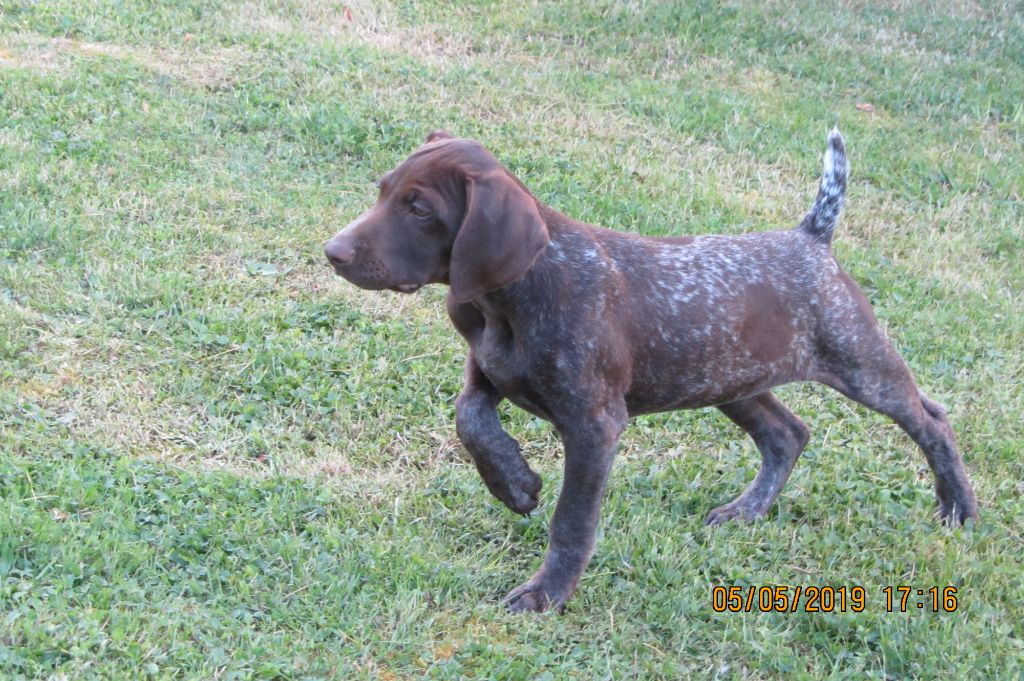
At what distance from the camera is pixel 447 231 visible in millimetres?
4207

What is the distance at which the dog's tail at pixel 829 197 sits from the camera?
5320mm

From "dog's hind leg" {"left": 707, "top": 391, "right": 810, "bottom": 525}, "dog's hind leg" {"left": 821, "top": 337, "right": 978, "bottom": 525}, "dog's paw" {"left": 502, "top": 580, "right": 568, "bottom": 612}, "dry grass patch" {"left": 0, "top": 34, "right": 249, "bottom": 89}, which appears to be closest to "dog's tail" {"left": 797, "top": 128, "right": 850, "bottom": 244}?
"dog's hind leg" {"left": 821, "top": 337, "right": 978, "bottom": 525}

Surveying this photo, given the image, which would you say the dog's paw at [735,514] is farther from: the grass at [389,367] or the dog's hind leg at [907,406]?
the dog's hind leg at [907,406]

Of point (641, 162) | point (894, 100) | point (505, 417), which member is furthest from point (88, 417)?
point (894, 100)

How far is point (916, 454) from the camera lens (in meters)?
6.11

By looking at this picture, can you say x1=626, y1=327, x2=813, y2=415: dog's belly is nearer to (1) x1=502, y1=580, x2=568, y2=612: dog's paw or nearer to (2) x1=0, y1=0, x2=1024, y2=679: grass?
(2) x1=0, y1=0, x2=1024, y2=679: grass

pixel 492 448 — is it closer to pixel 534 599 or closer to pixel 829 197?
pixel 534 599

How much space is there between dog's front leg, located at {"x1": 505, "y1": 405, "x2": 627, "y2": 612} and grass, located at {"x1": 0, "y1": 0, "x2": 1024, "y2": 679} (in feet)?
0.41

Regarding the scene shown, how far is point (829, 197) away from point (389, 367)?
2375mm

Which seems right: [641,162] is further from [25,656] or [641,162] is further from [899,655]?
[25,656]

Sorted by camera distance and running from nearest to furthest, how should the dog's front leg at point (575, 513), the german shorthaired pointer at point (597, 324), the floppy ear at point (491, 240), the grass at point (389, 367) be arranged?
the floppy ear at point (491, 240) → the german shorthaired pointer at point (597, 324) → the grass at point (389, 367) → the dog's front leg at point (575, 513)

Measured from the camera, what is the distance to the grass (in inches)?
173

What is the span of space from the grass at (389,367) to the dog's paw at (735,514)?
0.10 metres

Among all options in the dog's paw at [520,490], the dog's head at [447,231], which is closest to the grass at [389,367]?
the dog's paw at [520,490]
